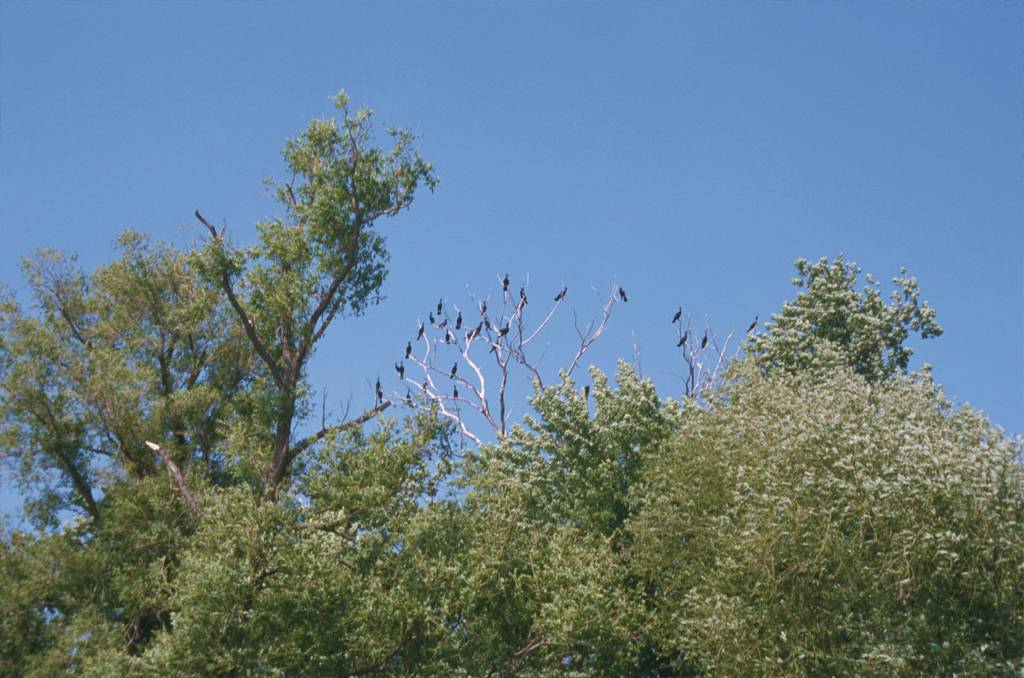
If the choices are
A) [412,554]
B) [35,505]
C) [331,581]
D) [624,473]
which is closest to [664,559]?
[624,473]

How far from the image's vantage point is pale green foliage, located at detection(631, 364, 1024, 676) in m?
25.2

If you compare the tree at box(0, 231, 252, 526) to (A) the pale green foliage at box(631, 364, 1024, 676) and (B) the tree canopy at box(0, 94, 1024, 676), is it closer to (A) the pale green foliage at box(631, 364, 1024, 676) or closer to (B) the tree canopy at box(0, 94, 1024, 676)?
(B) the tree canopy at box(0, 94, 1024, 676)

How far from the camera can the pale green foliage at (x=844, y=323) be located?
4541 centimetres

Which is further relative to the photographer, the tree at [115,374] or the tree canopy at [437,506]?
the tree at [115,374]

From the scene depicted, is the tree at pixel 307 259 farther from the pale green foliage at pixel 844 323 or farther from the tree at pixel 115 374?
the pale green foliage at pixel 844 323

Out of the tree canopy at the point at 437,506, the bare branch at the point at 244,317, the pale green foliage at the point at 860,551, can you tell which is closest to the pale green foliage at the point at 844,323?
the tree canopy at the point at 437,506

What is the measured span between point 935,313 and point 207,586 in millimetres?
33070

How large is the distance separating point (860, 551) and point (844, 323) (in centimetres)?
2122

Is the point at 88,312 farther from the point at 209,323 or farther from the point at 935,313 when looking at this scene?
the point at 935,313

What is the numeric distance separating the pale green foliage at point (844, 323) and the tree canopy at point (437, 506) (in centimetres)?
17

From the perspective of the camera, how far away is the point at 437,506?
99.5 ft

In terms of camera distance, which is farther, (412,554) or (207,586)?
(412,554)

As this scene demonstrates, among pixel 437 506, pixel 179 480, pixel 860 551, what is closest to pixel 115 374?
pixel 179 480

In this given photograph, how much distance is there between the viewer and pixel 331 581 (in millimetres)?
28531
